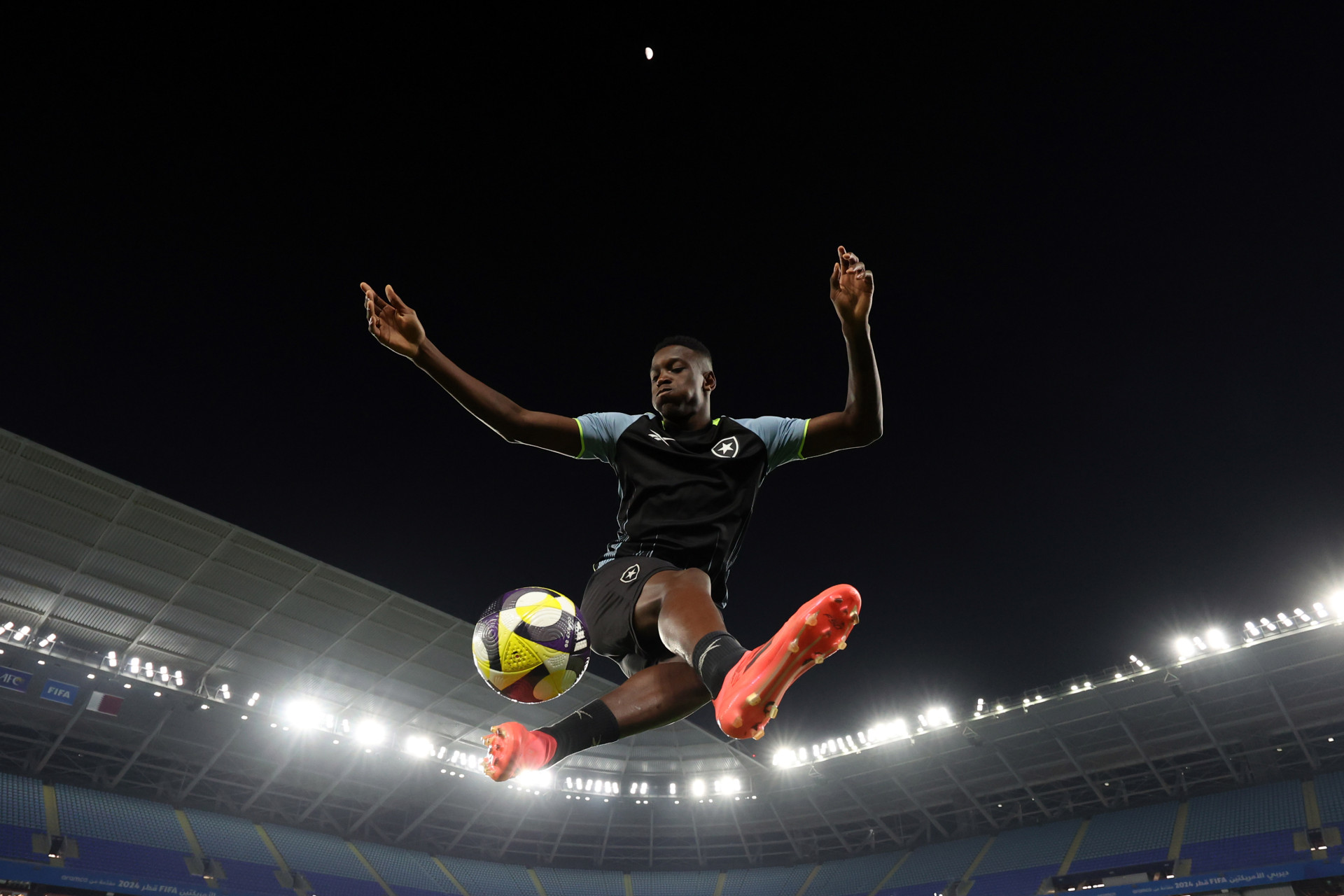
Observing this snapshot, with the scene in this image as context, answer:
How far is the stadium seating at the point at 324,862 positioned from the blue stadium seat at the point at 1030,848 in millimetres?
22254

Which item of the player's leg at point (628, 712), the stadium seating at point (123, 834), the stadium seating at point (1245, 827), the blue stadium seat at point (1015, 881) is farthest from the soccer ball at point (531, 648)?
the blue stadium seat at point (1015, 881)

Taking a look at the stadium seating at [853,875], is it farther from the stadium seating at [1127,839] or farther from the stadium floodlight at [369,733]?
the stadium floodlight at [369,733]

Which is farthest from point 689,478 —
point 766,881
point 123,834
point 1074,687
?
point 766,881

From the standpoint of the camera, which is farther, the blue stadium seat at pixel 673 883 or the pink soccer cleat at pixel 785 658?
the blue stadium seat at pixel 673 883

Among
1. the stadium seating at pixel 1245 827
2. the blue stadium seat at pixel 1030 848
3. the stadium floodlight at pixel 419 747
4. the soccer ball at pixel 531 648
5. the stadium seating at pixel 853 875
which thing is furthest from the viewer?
the stadium seating at pixel 853 875

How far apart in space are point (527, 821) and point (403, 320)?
115ft

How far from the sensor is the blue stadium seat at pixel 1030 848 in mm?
27719

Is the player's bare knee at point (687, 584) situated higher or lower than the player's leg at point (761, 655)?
higher

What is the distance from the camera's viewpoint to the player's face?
10.1ft

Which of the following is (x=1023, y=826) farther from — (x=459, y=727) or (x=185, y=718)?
(x=185, y=718)

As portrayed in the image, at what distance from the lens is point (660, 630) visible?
7.91 ft

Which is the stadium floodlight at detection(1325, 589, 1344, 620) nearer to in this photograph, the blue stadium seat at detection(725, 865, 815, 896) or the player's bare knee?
the blue stadium seat at detection(725, 865, 815, 896)

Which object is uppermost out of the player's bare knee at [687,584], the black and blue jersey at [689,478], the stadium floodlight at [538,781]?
the stadium floodlight at [538,781]

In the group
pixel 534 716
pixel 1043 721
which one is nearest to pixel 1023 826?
pixel 1043 721
